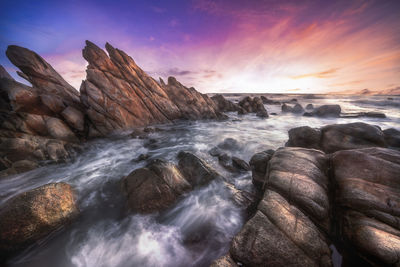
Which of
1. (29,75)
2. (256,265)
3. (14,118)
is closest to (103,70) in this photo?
(29,75)

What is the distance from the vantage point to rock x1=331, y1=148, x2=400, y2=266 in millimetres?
2887

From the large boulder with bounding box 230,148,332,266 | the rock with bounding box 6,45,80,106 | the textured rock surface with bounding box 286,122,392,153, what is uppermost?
the rock with bounding box 6,45,80,106

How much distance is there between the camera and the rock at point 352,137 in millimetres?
6797

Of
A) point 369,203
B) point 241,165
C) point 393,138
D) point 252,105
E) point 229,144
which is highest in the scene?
point 252,105

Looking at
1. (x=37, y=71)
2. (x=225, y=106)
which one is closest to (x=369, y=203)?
(x=37, y=71)

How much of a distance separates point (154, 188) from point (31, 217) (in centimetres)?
324

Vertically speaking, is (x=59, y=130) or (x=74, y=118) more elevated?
(x=74, y=118)

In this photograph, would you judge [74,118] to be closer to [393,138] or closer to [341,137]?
[341,137]

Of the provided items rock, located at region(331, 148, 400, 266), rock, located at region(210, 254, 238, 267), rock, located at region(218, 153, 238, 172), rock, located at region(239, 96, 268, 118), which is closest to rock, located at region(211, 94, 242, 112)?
rock, located at region(239, 96, 268, 118)

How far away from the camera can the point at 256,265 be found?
2.88m

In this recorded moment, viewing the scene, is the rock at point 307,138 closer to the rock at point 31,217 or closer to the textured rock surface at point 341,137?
the textured rock surface at point 341,137

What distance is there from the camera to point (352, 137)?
7.01 meters

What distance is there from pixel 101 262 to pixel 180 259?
214 cm

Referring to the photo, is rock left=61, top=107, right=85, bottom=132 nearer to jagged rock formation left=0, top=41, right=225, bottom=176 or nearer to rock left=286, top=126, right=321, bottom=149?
jagged rock formation left=0, top=41, right=225, bottom=176
